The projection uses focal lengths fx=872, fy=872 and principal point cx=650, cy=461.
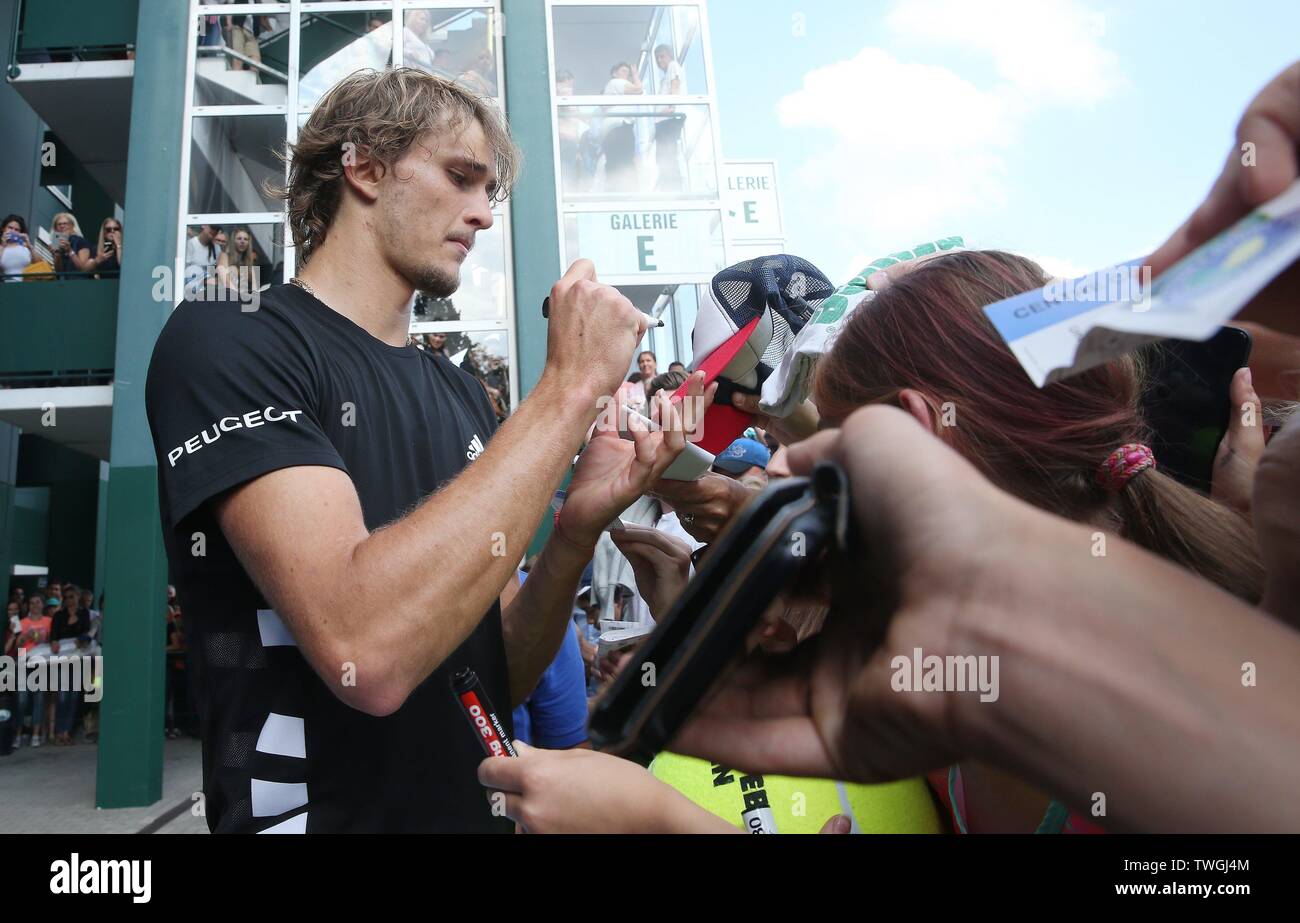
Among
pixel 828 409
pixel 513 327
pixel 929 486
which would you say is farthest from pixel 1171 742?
pixel 513 327

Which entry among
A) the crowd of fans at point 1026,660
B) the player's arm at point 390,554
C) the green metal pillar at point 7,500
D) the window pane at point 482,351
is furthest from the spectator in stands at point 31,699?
the crowd of fans at point 1026,660

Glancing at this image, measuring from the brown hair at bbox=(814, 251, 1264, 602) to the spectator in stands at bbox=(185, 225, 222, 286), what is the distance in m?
7.38

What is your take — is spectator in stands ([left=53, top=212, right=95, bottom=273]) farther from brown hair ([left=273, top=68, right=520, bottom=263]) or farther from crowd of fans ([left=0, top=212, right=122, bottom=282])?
brown hair ([left=273, top=68, right=520, bottom=263])

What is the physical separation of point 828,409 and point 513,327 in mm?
6759

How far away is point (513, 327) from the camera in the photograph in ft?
25.3

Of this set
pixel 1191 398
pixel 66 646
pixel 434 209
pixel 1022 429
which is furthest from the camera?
pixel 66 646

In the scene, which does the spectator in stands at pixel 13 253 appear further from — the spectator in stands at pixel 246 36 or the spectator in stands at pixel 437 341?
the spectator in stands at pixel 437 341

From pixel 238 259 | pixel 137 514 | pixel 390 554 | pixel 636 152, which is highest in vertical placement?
pixel 636 152

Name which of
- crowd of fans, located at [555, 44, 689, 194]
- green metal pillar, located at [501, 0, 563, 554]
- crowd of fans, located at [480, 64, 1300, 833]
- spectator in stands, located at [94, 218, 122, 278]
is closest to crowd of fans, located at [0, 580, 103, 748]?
spectator in stands, located at [94, 218, 122, 278]

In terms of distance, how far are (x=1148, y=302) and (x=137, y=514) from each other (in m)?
7.53

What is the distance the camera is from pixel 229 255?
7.44 metres

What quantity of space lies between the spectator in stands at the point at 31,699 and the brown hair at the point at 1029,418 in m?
11.0

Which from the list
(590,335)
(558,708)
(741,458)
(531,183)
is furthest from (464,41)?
(590,335)

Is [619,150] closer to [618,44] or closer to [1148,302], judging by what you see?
[618,44]
